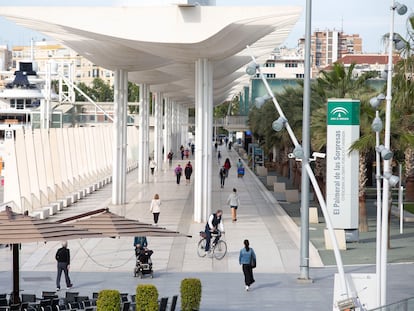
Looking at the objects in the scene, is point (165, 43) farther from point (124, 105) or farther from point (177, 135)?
point (177, 135)

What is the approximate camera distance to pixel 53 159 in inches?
1746

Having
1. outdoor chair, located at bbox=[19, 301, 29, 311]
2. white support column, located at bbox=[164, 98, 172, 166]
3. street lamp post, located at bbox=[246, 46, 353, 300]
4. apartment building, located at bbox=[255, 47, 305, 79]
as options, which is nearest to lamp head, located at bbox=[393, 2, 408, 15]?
street lamp post, located at bbox=[246, 46, 353, 300]

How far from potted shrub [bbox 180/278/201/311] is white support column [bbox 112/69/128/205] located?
23979mm

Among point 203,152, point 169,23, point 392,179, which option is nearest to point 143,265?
point 392,179

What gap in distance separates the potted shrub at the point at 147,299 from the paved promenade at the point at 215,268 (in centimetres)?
271

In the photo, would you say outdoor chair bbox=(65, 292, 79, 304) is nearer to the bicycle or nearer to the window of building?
the bicycle

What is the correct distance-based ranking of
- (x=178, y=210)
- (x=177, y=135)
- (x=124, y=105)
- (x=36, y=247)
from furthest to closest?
(x=177, y=135)
(x=124, y=105)
(x=178, y=210)
(x=36, y=247)

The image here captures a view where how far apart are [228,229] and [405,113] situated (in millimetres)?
6819

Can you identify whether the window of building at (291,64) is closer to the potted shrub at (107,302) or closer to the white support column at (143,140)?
the white support column at (143,140)

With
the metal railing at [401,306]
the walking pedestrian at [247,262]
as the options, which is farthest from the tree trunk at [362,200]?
the metal railing at [401,306]

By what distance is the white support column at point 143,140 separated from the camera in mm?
57125

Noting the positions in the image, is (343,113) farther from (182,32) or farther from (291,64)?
(291,64)

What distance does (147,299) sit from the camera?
16922 mm

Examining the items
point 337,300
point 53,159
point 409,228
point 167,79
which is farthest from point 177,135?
point 337,300
